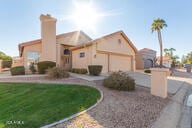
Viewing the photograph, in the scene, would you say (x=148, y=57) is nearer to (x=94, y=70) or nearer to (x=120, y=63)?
(x=120, y=63)

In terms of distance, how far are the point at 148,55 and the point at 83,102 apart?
30.6 metres

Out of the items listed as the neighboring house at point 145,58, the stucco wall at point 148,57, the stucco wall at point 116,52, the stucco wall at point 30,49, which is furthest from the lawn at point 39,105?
the stucco wall at point 148,57

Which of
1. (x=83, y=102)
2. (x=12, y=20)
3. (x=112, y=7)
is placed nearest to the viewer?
(x=83, y=102)

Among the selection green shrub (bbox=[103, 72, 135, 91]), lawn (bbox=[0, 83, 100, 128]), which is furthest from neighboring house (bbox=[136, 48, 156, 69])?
lawn (bbox=[0, 83, 100, 128])

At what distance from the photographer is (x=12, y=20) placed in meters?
15.2

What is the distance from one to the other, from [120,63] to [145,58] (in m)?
15.5

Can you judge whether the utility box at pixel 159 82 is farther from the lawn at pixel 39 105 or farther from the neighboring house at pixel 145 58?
the neighboring house at pixel 145 58

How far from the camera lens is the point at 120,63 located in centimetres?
1962

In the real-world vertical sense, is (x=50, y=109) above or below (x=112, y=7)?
Answer: below

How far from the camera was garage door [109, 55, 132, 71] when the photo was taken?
723 inches

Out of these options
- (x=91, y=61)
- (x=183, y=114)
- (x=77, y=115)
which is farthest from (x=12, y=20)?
(x=183, y=114)

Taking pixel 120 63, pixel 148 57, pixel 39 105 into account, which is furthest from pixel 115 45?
pixel 148 57

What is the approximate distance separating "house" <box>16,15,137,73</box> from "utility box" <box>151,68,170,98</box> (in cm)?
812

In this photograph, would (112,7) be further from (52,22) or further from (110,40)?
(52,22)
